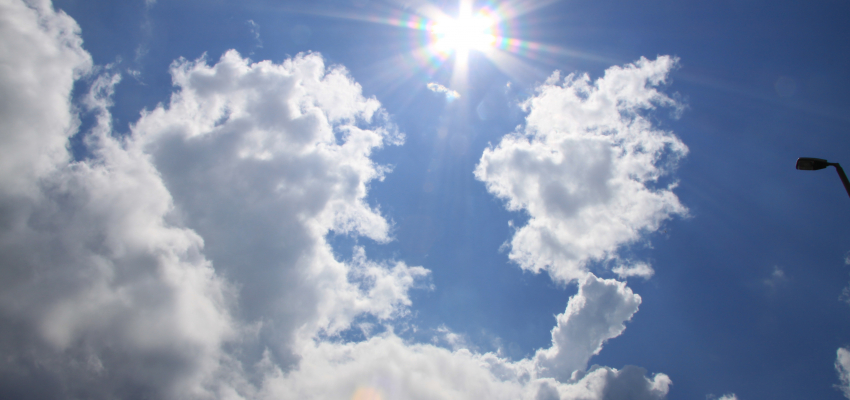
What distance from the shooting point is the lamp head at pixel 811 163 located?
2627 cm

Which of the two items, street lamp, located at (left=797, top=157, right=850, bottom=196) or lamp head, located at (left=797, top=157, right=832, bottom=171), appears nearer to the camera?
street lamp, located at (left=797, top=157, right=850, bottom=196)

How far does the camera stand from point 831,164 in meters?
26.0

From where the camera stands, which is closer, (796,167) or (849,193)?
(849,193)

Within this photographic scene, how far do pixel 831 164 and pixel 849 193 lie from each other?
102 inches

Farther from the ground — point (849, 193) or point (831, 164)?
point (831, 164)

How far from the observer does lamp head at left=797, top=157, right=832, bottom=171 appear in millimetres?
26266

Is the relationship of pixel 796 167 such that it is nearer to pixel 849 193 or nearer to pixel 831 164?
pixel 831 164

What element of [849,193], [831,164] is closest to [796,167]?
[831,164]

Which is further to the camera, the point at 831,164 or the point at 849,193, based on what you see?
the point at 831,164

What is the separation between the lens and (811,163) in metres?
26.4

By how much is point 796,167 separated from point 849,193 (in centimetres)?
333

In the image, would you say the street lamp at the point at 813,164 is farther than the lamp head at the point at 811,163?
No

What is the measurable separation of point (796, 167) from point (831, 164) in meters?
1.28

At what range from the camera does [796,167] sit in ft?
88.4
